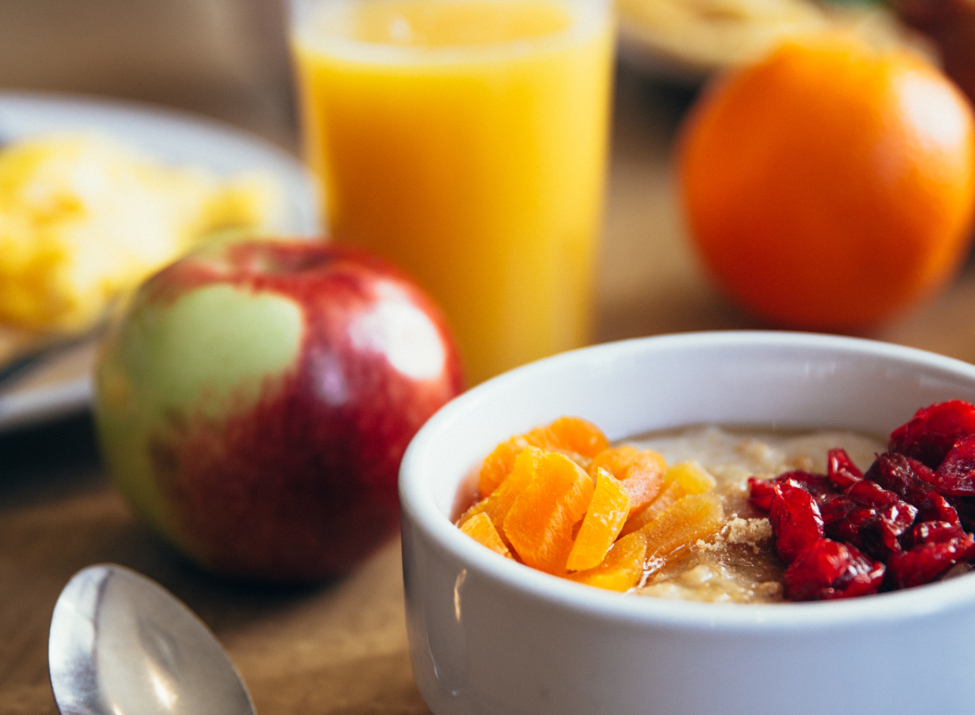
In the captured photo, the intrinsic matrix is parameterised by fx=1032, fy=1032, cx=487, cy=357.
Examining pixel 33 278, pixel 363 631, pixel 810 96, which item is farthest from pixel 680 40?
pixel 363 631

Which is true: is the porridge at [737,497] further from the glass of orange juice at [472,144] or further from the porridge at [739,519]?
the glass of orange juice at [472,144]

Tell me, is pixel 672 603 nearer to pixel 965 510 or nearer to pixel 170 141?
pixel 965 510

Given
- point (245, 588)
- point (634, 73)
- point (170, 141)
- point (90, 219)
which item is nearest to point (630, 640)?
point (245, 588)

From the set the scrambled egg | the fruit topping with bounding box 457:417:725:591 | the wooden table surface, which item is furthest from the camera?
the scrambled egg

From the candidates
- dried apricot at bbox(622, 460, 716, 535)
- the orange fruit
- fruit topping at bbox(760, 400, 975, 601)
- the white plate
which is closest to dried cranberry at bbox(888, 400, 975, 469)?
fruit topping at bbox(760, 400, 975, 601)

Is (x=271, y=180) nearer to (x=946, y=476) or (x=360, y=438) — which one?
(x=360, y=438)

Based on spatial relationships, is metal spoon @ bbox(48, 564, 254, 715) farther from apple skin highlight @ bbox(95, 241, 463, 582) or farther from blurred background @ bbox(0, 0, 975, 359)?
blurred background @ bbox(0, 0, 975, 359)

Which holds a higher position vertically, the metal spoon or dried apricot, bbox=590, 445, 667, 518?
dried apricot, bbox=590, 445, 667, 518

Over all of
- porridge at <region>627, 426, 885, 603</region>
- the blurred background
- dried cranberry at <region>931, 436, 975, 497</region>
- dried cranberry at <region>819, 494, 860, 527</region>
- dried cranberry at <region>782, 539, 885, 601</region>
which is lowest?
the blurred background

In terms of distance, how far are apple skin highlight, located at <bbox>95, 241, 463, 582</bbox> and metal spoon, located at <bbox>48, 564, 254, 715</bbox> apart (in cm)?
9

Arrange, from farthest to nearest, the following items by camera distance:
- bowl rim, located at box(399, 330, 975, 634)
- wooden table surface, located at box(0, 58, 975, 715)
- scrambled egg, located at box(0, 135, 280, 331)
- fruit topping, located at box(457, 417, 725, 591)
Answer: scrambled egg, located at box(0, 135, 280, 331), wooden table surface, located at box(0, 58, 975, 715), fruit topping, located at box(457, 417, 725, 591), bowl rim, located at box(399, 330, 975, 634)

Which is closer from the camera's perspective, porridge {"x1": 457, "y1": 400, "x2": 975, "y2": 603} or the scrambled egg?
porridge {"x1": 457, "y1": 400, "x2": 975, "y2": 603}

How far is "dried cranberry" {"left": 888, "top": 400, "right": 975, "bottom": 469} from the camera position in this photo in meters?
0.57

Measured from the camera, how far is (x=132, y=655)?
0.66 m
